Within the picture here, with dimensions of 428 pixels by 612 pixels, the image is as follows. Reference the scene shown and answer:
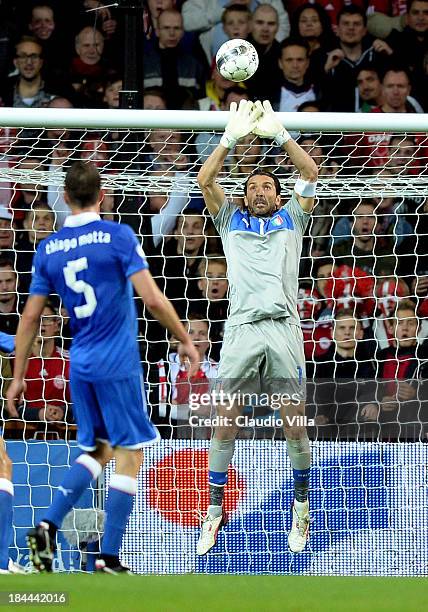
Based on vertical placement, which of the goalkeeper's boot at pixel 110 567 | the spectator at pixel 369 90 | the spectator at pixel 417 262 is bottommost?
the goalkeeper's boot at pixel 110 567

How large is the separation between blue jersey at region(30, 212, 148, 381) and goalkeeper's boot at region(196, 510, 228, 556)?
2.11 meters

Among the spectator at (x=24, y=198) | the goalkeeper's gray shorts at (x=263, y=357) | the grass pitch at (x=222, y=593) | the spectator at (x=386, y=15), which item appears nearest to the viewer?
the grass pitch at (x=222, y=593)

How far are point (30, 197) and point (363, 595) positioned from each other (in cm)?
588

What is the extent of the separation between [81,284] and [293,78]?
5.46 m

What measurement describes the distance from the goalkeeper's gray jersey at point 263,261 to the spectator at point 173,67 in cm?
334

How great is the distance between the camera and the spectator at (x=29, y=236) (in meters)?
9.85

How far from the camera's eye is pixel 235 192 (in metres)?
9.41

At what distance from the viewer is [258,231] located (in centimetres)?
793

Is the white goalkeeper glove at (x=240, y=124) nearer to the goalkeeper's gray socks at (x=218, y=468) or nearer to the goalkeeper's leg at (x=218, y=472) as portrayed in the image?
the goalkeeper's leg at (x=218, y=472)

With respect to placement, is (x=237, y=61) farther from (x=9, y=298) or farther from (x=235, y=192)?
(x=9, y=298)

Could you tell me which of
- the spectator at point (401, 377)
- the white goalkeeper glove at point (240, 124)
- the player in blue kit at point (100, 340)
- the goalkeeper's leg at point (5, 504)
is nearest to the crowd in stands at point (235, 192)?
the spectator at point (401, 377)

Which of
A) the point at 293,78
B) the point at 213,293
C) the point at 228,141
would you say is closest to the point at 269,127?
the point at 228,141

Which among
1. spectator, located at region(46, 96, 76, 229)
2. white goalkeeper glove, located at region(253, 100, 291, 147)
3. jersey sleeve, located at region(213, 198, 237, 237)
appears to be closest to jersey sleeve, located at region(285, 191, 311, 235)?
jersey sleeve, located at region(213, 198, 237, 237)

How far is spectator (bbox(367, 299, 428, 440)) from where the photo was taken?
9.05m
